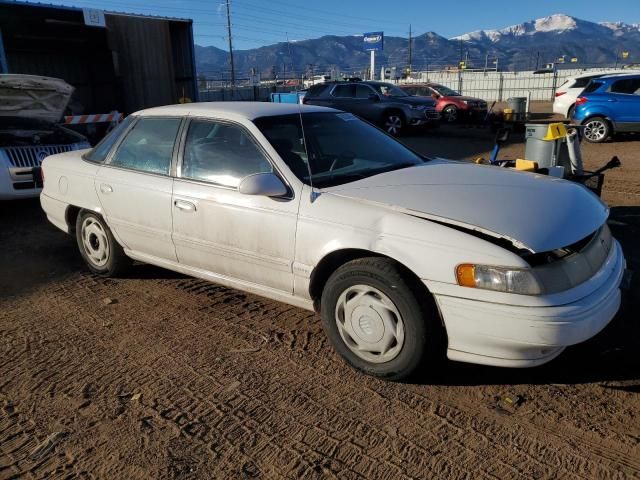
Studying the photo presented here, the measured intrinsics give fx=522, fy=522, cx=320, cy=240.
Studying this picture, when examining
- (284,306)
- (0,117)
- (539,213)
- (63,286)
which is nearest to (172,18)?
(0,117)

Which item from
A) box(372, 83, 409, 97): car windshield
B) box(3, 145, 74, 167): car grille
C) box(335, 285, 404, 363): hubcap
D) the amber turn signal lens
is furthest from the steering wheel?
box(372, 83, 409, 97): car windshield

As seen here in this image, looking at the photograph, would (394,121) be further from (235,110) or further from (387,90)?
(235,110)

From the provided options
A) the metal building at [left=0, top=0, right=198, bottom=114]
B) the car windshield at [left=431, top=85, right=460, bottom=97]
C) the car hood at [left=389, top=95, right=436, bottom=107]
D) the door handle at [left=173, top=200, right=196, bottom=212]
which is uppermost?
the metal building at [left=0, top=0, right=198, bottom=114]

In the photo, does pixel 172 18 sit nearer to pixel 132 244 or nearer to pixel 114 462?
pixel 132 244

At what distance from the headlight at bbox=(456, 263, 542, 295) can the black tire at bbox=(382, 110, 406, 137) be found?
14200mm

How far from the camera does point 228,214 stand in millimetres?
3514

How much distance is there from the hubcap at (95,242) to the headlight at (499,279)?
3285 millimetres

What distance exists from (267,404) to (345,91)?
614 inches

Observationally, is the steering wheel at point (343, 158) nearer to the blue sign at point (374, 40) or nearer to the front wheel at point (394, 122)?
the front wheel at point (394, 122)

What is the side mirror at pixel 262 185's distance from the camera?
3152 millimetres

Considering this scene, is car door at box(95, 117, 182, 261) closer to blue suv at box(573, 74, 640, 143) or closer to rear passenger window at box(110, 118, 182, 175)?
rear passenger window at box(110, 118, 182, 175)

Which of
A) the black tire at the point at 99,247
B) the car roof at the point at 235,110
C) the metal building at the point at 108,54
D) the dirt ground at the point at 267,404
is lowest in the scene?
the dirt ground at the point at 267,404

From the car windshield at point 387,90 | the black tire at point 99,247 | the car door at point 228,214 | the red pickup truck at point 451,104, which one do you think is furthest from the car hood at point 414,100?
the car door at point 228,214

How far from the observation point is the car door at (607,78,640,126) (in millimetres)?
12688
